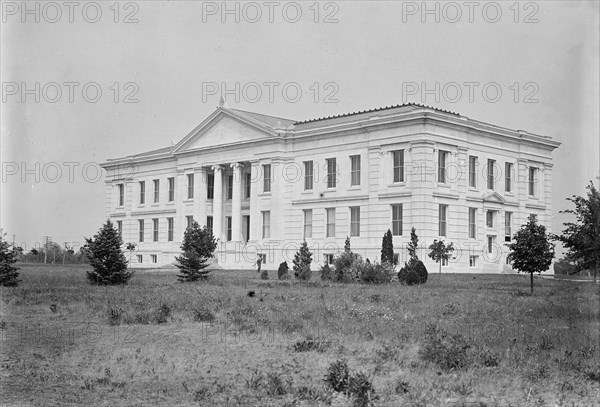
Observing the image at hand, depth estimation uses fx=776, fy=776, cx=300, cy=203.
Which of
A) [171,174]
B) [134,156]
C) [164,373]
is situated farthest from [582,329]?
[134,156]

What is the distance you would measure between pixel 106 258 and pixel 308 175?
2759 centimetres

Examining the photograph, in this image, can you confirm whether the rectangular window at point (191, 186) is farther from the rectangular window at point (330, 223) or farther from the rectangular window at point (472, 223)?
the rectangular window at point (472, 223)

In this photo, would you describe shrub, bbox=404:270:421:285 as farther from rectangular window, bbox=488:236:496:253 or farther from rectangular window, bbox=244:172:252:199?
rectangular window, bbox=244:172:252:199

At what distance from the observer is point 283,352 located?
573 inches

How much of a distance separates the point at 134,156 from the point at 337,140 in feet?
83.8

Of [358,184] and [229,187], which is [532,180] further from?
[229,187]

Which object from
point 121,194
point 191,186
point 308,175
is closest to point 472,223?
point 308,175

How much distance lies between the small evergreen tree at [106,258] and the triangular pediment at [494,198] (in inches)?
1115

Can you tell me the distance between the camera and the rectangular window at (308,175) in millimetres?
54747

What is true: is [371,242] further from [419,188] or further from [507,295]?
[507,295]

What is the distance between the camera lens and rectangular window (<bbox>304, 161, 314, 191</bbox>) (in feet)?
180

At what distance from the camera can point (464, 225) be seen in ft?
161

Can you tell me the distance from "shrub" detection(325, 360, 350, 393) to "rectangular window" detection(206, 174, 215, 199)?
168 feet

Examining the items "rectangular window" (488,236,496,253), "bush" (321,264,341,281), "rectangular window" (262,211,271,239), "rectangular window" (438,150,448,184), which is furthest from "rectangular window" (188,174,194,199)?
"bush" (321,264,341,281)
